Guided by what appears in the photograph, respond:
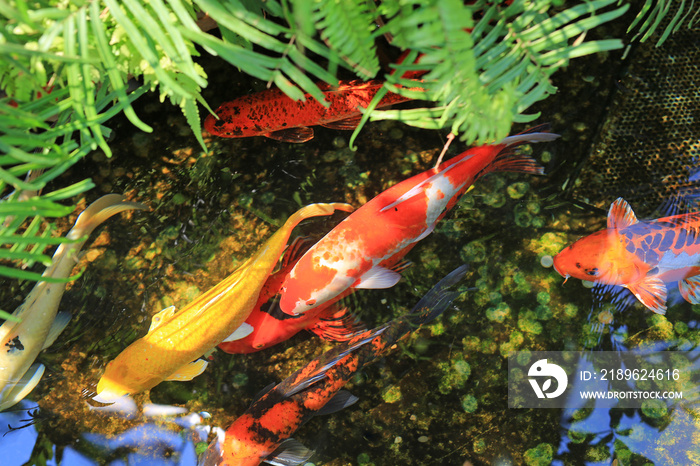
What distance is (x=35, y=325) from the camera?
1740 millimetres

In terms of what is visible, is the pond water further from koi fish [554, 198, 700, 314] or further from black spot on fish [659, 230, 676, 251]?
black spot on fish [659, 230, 676, 251]

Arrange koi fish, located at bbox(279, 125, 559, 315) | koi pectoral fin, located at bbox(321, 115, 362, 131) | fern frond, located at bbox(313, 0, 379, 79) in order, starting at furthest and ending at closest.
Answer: koi pectoral fin, located at bbox(321, 115, 362, 131) < koi fish, located at bbox(279, 125, 559, 315) < fern frond, located at bbox(313, 0, 379, 79)

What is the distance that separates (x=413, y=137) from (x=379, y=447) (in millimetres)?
1230

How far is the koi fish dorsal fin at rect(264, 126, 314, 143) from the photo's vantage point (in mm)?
1844

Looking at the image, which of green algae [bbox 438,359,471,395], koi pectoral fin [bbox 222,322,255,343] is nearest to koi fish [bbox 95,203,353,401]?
koi pectoral fin [bbox 222,322,255,343]

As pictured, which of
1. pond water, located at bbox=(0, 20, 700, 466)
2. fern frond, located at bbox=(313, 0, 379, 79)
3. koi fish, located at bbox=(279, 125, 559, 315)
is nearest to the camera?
fern frond, located at bbox=(313, 0, 379, 79)

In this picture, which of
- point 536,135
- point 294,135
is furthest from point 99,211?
point 536,135

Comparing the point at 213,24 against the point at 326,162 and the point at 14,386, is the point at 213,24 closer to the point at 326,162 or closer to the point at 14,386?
the point at 326,162

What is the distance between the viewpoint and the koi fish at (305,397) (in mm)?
1670

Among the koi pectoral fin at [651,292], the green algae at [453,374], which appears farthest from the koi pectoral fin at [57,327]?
the koi pectoral fin at [651,292]

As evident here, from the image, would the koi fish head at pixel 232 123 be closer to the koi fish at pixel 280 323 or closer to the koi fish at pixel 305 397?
the koi fish at pixel 280 323

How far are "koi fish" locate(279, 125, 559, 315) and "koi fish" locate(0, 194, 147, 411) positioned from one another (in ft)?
2.68

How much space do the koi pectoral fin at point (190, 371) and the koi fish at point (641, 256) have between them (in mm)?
1430

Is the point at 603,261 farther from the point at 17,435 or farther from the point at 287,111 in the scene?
the point at 17,435
